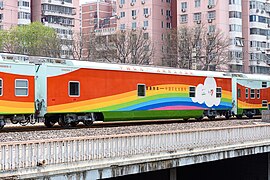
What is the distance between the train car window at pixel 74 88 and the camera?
25.4 metres

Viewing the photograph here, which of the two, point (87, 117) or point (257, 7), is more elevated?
point (257, 7)

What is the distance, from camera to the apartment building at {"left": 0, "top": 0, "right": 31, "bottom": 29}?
268 feet

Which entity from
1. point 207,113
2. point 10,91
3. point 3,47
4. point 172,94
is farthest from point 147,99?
point 3,47

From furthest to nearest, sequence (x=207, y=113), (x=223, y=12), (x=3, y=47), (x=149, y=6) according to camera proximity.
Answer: (x=149, y=6) < (x=223, y=12) < (x=3, y=47) < (x=207, y=113)

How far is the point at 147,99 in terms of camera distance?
29.7 meters

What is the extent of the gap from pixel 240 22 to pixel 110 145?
69200 millimetres

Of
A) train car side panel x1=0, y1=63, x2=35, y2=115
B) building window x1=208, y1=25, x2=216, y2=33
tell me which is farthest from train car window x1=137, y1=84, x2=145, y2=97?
building window x1=208, y1=25, x2=216, y2=33

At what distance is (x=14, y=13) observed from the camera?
8306cm

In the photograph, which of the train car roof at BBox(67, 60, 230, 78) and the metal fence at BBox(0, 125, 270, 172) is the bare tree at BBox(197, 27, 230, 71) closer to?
the train car roof at BBox(67, 60, 230, 78)

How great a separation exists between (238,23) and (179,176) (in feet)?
201

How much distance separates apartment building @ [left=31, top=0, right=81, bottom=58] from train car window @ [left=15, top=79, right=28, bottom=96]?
208ft

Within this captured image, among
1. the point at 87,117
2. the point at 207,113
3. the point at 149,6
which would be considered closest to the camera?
the point at 87,117

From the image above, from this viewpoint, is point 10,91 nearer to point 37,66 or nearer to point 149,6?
point 37,66

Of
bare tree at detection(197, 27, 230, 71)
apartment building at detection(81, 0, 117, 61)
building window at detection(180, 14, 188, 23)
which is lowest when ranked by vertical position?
bare tree at detection(197, 27, 230, 71)
